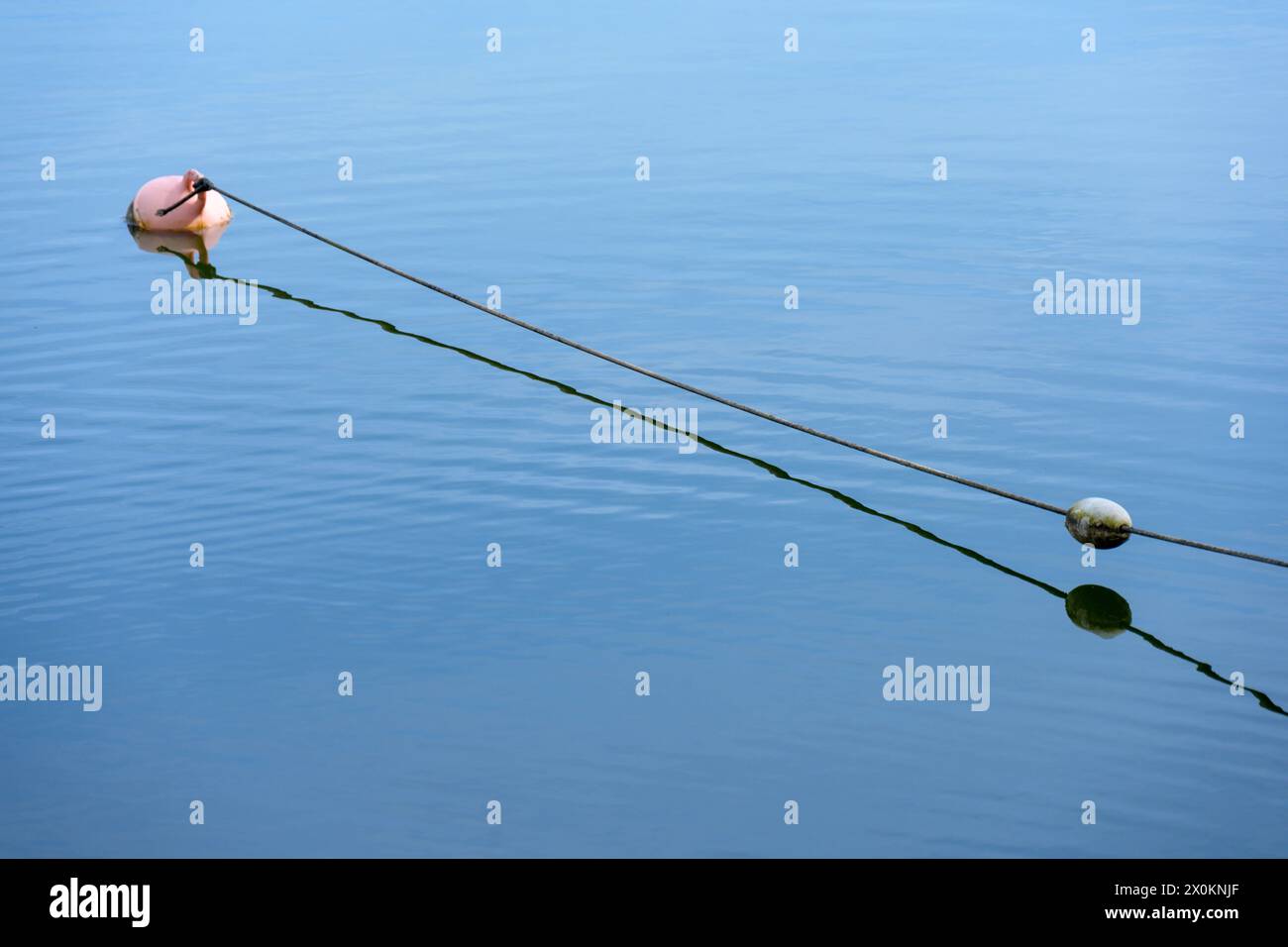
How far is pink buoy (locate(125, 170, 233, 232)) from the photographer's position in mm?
16172

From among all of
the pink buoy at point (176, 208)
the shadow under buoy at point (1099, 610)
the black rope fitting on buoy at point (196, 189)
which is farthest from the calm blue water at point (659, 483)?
the black rope fitting on buoy at point (196, 189)

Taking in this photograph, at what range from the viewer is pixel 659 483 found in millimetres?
10438

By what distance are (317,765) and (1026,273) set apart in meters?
8.15

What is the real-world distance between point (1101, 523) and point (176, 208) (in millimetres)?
10404

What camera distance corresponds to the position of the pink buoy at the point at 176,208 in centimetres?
1617

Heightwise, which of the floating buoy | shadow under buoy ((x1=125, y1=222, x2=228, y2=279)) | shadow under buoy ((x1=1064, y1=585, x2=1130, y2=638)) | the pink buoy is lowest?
shadow under buoy ((x1=1064, y1=585, x2=1130, y2=638))

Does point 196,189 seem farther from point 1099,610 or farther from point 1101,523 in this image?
point 1099,610

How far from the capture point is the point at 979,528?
9719 mm

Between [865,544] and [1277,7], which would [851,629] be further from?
[1277,7]

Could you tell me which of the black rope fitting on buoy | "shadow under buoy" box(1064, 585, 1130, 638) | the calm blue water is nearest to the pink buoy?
the black rope fitting on buoy

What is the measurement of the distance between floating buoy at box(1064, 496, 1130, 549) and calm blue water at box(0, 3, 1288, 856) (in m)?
0.26

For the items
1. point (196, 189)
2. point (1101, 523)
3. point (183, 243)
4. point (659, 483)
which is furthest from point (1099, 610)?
point (183, 243)

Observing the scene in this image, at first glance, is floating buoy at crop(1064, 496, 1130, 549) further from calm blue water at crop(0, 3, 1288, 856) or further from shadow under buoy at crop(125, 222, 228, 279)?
shadow under buoy at crop(125, 222, 228, 279)
